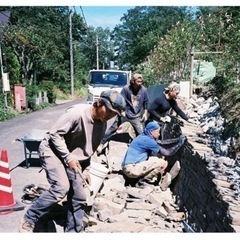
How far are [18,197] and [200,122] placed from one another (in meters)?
3.40

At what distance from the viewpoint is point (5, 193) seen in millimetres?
4254

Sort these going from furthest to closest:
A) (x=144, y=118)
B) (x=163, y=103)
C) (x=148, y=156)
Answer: (x=144, y=118), (x=163, y=103), (x=148, y=156)

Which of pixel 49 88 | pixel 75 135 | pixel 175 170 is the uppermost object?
pixel 75 135

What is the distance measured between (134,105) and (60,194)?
3.33 meters

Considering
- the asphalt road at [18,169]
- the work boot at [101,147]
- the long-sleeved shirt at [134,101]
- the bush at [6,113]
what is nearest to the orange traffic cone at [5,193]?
the asphalt road at [18,169]

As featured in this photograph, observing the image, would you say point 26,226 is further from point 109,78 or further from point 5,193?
point 109,78

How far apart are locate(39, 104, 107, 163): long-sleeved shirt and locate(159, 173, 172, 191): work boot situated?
81.9 inches

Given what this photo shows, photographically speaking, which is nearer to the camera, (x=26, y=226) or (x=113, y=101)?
(x=113, y=101)

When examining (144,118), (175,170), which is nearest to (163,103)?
(144,118)

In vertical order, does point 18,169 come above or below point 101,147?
below

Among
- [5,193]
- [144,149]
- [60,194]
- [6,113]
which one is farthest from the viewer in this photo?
[6,113]

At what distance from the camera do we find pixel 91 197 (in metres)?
4.51

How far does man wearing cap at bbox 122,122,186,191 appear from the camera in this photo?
5336mm

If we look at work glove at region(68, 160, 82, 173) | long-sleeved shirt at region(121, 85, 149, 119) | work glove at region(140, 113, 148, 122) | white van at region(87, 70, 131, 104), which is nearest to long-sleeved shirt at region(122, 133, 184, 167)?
work glove at region(140, 113, 148, 122)
